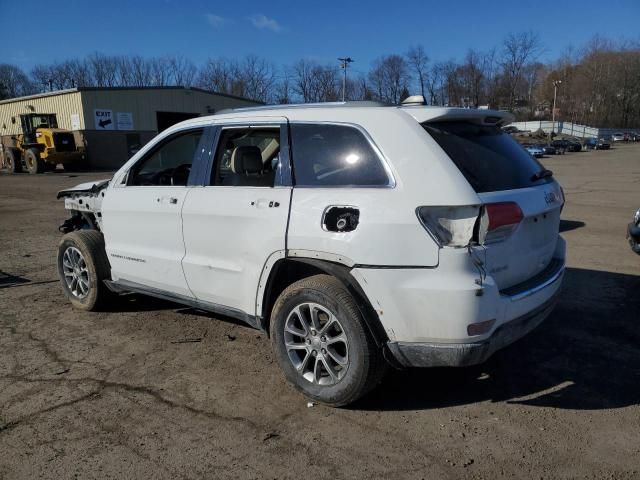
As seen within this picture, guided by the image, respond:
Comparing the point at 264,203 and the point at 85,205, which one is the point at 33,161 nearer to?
the point at 85,205

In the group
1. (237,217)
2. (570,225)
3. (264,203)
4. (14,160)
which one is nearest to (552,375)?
(264,203)

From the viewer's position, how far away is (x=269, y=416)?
3191mm

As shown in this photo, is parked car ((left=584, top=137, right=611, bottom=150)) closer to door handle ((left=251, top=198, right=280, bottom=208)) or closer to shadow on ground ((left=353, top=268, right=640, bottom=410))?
shadow on ground ((left=353, top=268, right=640, bottom=410))

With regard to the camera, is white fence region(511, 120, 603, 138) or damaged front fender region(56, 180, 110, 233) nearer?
damaged front fender region(56, 180, 110, 233)

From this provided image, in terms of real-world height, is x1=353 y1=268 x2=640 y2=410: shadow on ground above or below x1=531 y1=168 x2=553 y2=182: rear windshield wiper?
below

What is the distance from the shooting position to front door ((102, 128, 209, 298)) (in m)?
4.05

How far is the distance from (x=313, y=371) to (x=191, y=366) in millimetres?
1083

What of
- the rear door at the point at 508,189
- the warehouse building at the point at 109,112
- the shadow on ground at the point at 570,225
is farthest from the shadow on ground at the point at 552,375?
the warehouse building at the point at 109,112

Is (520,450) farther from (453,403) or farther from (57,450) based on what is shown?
(57,450)

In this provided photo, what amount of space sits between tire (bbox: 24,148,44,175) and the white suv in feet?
91.6

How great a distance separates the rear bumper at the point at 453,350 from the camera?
2809 millimetres

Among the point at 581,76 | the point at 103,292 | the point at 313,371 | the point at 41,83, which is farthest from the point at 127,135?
the point at 581,76

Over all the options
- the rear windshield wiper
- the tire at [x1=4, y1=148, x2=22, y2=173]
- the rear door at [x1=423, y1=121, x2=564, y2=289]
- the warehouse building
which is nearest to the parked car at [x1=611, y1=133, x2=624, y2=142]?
the warehouse building

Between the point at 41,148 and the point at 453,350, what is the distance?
30358 millimetres
